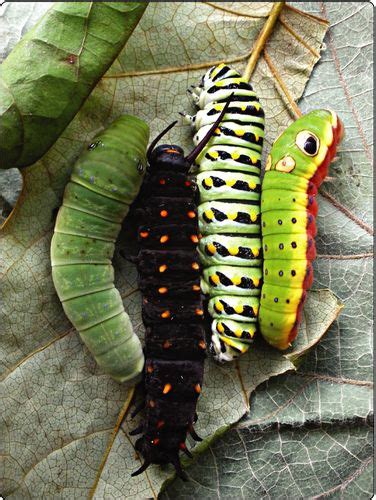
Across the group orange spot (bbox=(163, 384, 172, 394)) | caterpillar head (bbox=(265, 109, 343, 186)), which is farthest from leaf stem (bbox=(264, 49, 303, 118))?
orange spot (bbox=(163, 384, 172, 394))

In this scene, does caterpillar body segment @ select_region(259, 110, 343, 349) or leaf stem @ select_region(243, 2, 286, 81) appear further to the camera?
leaf stem @ select_region(243, 2, 286, 81)

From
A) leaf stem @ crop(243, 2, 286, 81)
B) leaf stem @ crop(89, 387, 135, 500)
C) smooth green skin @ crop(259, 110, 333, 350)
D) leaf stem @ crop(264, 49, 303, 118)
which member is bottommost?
leaf stem @ crop(89, 387, 135, 500)

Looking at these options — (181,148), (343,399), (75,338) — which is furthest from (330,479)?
(181,148)

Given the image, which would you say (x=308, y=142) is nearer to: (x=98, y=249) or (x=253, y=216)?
(x=253, y=216)

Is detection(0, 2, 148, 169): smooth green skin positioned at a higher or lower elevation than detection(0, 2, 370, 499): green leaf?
higher

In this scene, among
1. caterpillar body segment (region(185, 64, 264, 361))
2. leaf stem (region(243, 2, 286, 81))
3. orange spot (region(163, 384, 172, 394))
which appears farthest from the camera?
leaf stem (region(243, 2, 286, 81))

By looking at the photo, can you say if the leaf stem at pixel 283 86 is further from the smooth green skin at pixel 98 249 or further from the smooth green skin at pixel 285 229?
the smooth green skin at pixel 98 249

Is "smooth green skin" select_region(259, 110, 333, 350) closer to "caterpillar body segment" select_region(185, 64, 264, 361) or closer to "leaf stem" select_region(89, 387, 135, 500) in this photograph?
"caterpillar body segment" select_region(185, 64, 264, 361)

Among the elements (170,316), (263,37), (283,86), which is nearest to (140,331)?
(170,316)
